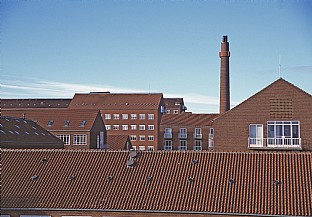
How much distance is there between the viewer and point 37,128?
5084cm

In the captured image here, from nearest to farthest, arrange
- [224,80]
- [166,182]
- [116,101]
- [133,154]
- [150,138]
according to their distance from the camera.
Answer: [166,182]
[133,154]
[224,80]
[150,138]
[116,101]

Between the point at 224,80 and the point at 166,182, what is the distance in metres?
32.6

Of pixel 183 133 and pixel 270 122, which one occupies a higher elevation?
pixel 183 133

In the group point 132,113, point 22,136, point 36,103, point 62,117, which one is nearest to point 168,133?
point 62,117

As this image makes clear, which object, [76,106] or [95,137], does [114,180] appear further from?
[76,106]

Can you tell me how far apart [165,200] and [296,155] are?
753cm

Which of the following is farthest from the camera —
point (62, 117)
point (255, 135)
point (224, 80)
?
point (62, 117)

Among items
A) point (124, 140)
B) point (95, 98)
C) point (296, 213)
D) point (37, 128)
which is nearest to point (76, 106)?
point (95, 98)

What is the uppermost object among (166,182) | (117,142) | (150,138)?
(150,138)

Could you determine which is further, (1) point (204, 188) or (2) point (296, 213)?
(1) point (204, 188)

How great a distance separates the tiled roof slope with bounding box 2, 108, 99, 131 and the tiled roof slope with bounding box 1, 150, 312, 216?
37.1m

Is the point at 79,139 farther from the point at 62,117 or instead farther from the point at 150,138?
the point at 150,138

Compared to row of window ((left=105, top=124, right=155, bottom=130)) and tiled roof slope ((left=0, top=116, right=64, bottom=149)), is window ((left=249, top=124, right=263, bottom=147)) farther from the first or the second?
row of window ((left=105, top=124, right=155, bottom=130))

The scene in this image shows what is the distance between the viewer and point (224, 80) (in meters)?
54.2
